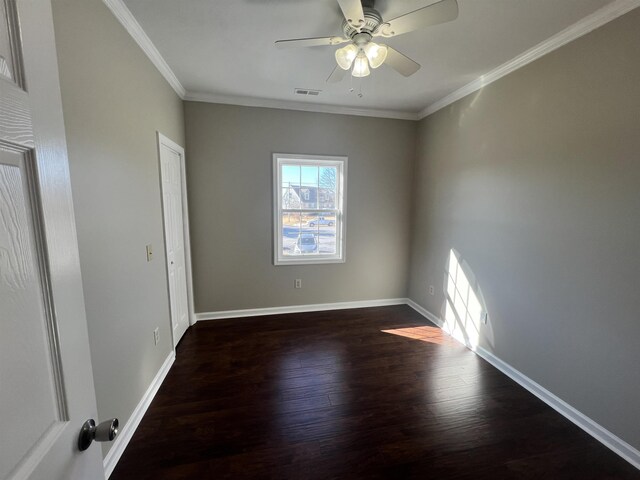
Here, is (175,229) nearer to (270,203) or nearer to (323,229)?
(270,203)

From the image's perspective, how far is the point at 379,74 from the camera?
97.9 inches

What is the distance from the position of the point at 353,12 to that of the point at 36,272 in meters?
1.66

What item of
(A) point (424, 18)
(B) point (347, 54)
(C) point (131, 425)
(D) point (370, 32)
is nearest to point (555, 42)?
(A) point (424, 18)

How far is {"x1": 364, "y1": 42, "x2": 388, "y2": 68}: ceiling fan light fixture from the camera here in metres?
1.64

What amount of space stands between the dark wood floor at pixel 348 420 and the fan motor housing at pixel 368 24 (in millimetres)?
2465

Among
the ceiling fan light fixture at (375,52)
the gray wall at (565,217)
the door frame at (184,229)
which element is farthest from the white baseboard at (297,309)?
the ceiling fan light fixture at (375,52)

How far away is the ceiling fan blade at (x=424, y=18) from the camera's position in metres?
1.29

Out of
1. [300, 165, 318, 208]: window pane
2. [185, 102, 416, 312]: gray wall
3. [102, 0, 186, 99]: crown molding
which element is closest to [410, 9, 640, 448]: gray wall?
[185, 102, 416, 312]: gray wall

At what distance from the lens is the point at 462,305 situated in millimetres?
2889

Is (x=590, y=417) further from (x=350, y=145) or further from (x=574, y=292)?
(x=350, y=145)

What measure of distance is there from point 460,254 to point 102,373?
10.0 ft

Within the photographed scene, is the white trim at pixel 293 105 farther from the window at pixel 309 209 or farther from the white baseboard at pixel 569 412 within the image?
the white baseboard at pixel 569 412

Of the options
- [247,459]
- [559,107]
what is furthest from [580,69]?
[247,459]

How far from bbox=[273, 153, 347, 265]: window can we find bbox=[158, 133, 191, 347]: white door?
3.36 ft
